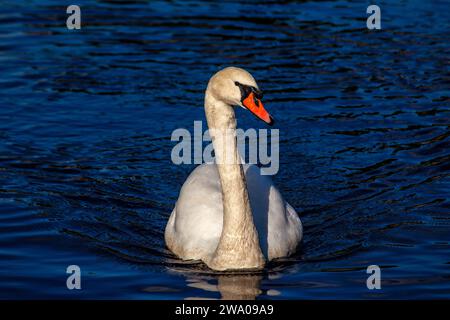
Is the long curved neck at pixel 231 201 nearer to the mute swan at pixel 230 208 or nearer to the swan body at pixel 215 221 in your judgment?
the mute swan at pixel 230 208

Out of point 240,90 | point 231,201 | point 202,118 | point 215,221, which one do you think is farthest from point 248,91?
point 202,118

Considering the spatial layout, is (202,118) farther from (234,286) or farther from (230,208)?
(234,286)

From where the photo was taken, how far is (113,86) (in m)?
16.4

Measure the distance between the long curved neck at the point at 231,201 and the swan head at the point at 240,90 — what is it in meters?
0.18

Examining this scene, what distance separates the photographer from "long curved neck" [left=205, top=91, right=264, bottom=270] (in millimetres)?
9672

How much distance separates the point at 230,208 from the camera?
992 centimetres

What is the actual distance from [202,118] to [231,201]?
5.32 m

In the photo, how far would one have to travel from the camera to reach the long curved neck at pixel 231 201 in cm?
967

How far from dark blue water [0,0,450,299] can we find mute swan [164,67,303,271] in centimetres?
22

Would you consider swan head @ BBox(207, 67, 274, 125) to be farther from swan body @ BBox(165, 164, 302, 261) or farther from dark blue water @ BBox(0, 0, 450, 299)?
dark blue water @ BBox(0, 0, 450, 299)
